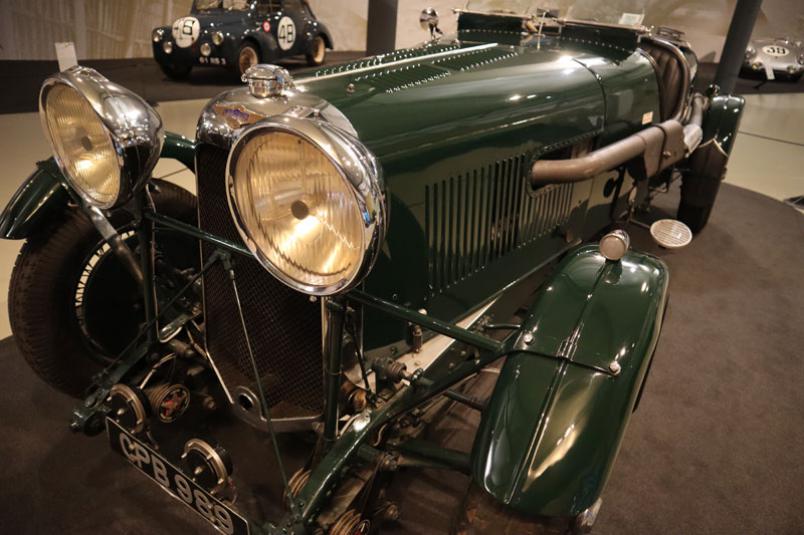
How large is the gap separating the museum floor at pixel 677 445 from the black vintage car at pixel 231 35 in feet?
13.7

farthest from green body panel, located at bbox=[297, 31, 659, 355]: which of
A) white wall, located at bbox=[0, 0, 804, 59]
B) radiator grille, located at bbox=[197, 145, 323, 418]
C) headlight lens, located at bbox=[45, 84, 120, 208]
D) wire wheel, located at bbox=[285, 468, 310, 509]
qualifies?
white wall, located at bbox=[0, 0, 804, 59]

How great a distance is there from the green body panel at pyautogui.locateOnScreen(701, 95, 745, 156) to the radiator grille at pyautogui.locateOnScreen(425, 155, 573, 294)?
79.7 inches

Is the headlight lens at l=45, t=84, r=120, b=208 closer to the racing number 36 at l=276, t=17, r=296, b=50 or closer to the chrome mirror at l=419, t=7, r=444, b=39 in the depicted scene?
the chrome mirror at l=419, t=7, r=444, b=39

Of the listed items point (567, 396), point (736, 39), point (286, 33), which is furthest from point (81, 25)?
point (567, 396)

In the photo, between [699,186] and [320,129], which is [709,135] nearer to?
[699,186]

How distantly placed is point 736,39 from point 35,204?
6.87 meters

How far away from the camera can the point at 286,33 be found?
8000mm

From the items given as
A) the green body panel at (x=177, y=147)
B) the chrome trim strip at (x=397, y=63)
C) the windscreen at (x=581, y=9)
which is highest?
the windscreen at (x=581, y=9)

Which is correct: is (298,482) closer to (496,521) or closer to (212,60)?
(496,521)

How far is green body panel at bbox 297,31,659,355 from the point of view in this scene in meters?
1.70

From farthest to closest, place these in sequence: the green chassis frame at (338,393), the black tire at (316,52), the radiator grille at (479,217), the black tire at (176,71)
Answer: the black tire at (316,52) < the black tire at (176,71) < the radiator grille at (479,217) < the green chassis frame at (338,393)

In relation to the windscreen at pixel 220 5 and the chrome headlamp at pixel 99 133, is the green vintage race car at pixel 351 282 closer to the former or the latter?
the chrome headlamp at pixel 99 133

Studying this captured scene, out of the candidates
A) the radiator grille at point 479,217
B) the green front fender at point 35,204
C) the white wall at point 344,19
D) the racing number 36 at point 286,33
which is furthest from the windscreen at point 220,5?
the radiator grille at point 479,217

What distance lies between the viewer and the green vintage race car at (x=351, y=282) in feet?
3.86
